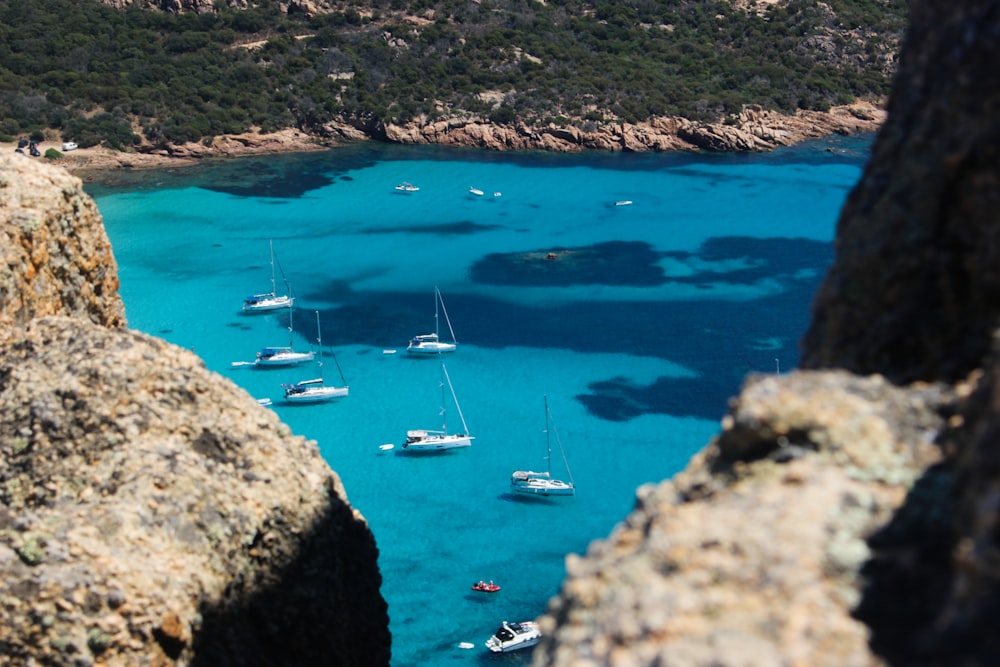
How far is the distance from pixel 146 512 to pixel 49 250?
366cm

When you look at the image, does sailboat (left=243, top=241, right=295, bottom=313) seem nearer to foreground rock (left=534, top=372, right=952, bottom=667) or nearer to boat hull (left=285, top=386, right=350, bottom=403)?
boat hull (left=285, top=386, right=350, bottom=403)

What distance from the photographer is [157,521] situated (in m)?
7.74

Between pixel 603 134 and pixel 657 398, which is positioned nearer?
pixel 657 398

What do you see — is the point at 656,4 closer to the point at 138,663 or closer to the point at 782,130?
the point at 782,130

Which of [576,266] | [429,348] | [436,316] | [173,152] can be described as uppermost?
[173,152]

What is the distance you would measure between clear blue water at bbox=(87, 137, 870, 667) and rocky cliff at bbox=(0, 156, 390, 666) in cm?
966

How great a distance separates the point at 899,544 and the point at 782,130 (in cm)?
5608

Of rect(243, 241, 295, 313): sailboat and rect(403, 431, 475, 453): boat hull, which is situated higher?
rect(243, 241, 295, 313): sailboat

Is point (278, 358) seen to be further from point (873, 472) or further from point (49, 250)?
point (873, 472)

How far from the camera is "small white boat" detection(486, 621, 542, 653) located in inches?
711

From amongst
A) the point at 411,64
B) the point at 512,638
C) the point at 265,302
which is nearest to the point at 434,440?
the point at 512,638

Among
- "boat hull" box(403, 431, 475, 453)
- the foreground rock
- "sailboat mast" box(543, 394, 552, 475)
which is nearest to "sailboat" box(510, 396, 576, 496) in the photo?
"sailboat mast" box(543, 394, 552, 475)

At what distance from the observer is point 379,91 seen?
193ft

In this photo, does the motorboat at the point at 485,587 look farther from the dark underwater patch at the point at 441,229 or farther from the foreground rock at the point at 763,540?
the dark underwater patch at the point at 441,229
